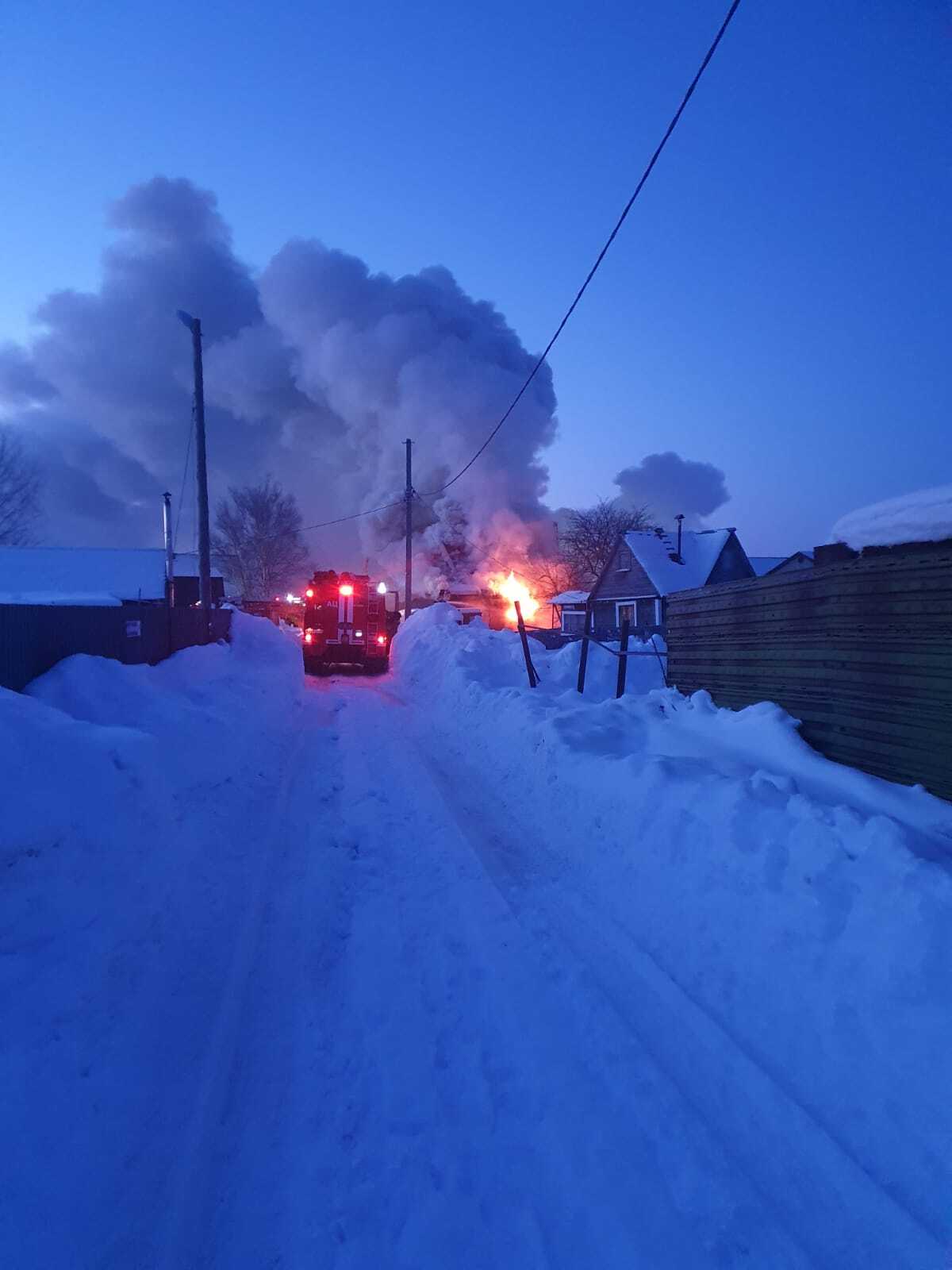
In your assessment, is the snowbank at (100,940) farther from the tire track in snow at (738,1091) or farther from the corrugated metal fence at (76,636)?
the tire track in snow at (738,1091)

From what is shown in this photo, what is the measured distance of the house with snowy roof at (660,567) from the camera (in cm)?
3588

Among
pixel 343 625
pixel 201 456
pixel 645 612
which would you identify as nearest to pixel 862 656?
pixel 201 456

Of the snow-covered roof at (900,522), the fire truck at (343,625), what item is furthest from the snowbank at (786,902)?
the fire truck at (343,625)

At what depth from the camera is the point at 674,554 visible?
37562 millimetres

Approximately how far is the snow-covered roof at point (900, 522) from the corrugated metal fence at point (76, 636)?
813 centimetres

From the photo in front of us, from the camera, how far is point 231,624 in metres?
20.0

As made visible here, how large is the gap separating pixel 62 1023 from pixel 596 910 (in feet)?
11.1

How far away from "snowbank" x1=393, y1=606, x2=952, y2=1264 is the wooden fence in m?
0.32

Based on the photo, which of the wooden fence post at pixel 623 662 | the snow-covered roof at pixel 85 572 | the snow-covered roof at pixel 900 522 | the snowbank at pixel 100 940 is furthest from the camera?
the snow-covered roof at pixel 85 572

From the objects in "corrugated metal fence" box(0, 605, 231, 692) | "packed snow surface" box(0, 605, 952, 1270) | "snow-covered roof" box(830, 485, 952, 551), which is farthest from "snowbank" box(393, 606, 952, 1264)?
"corrugated metal fence" box(0, 605, 231, 692)

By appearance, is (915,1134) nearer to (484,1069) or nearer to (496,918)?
(484,1069)

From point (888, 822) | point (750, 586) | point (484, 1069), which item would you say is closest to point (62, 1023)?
point (484, 1069)

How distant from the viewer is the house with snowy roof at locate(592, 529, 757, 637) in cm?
3588

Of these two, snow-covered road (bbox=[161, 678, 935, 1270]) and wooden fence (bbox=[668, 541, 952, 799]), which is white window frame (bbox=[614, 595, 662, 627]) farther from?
snow-covered road (bbox=[161, 678, 935, 1270])
